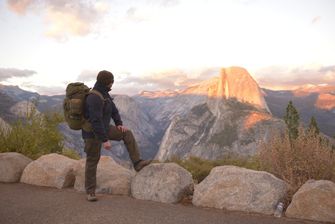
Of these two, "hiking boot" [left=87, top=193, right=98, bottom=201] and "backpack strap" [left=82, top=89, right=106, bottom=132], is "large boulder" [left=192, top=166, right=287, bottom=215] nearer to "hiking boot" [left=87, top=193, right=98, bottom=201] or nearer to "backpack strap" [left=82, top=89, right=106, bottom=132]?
"hiking boot" [left=87, top=193, right=98, bottom=201]

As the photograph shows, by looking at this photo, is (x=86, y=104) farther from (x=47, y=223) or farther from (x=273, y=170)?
(x=273, y=170)

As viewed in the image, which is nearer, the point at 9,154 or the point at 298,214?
the point at 298,214

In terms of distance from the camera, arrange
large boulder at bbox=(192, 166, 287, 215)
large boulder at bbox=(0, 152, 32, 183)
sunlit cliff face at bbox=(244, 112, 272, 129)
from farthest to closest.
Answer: sunlit cliff face at bbox=(244, 112, 272, 129) < large boulder at bbox=(0, 152, 32, 183) < large boulder at bbox=(192, 166, 287, 215)

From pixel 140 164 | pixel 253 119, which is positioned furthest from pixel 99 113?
pixel 253 119

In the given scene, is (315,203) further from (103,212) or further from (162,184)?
(103,212)

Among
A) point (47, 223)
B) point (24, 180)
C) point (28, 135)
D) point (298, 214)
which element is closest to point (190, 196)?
point (298, 214)

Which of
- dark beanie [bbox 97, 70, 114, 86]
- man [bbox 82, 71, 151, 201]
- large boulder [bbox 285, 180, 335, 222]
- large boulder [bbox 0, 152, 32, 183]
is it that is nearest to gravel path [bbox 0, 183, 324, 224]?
large boulder [bbox 285, 180, 335, 222]

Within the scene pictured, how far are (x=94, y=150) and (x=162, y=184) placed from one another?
1.60 m

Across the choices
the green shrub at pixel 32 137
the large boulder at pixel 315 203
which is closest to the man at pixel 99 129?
the large boulder at pixel 315 203

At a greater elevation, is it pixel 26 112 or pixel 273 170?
pixel 26 112

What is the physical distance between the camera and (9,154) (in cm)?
1074

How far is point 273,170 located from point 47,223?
Answer: 5145mm

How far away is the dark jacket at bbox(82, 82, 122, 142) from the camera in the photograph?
25.2 feet

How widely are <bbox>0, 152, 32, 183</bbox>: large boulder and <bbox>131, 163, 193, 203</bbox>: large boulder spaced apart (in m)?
3.50
